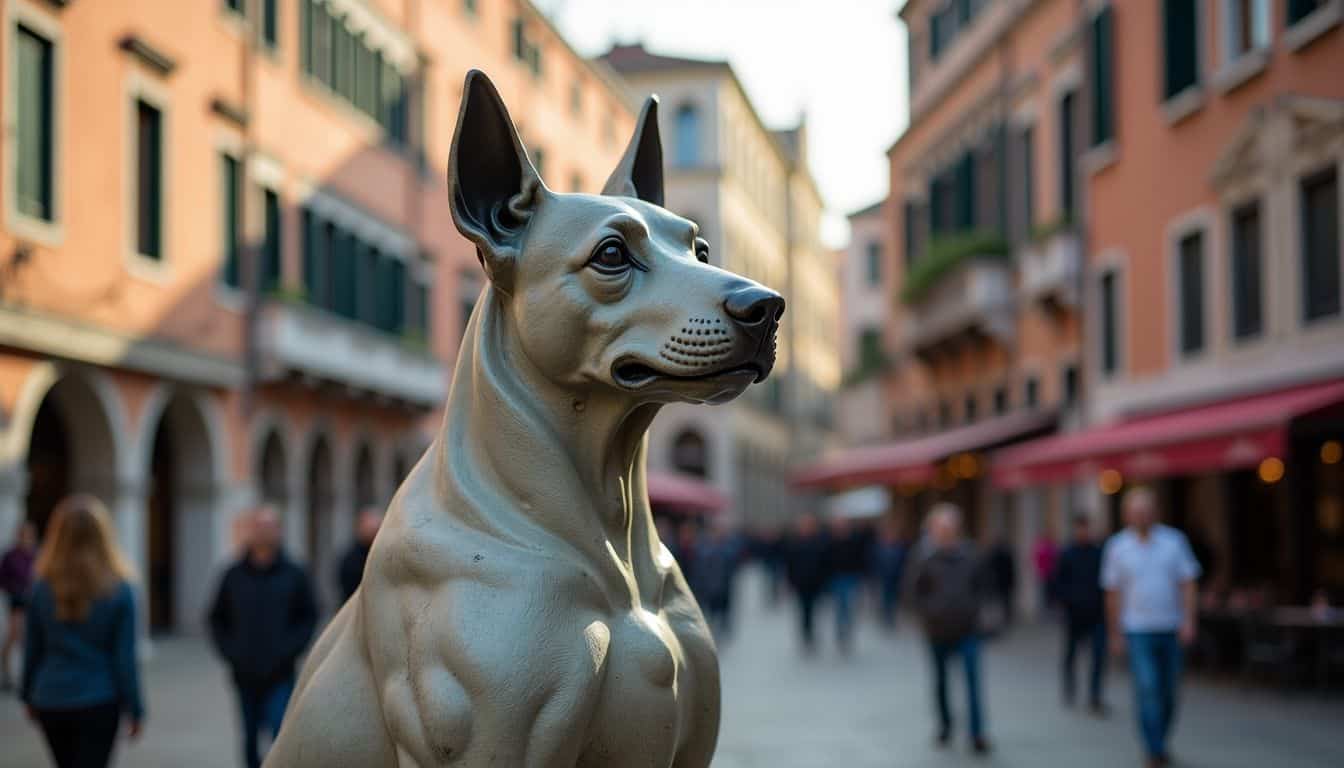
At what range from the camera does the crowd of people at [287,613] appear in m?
5.87

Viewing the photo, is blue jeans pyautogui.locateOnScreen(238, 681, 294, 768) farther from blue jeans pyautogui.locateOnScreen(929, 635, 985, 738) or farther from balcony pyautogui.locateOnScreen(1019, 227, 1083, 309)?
balcony pyautogui.locateOnScreen(1019, 227, 1083, 309)

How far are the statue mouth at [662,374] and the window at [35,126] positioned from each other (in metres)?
14.4

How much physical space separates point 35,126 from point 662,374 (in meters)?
14.9

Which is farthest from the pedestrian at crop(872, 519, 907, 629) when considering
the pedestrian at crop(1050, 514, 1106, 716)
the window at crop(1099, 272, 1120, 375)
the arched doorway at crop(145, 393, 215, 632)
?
the pedestrian at crop(1050, 514, 1106, 716)

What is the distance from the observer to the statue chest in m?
2.44

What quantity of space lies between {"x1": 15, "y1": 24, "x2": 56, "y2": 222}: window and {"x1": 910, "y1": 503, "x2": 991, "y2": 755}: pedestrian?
393 inches

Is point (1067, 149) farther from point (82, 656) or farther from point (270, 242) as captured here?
point (82, 656)

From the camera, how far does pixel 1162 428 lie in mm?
17156

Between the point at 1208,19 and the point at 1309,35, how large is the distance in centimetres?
287

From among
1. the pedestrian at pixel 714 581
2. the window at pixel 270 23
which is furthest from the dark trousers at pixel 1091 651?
the window at pixel 270 23

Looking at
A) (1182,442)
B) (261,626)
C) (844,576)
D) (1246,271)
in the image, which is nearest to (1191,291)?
(1246,271)

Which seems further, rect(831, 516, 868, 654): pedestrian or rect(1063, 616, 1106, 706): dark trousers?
rect(831, 516, 868, 654): pedestrian

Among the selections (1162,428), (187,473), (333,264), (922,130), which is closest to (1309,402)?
(1162,428)

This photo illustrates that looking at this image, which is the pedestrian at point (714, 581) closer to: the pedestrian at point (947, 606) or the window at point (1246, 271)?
the window at point (1246, 271)
